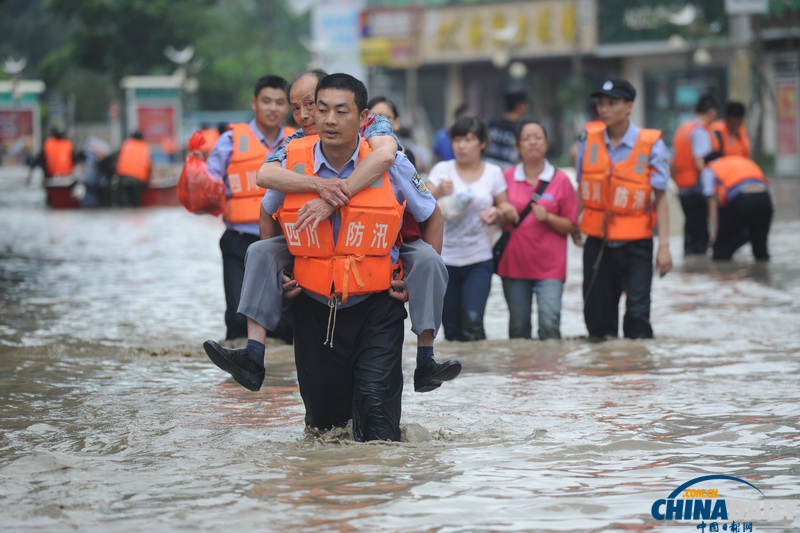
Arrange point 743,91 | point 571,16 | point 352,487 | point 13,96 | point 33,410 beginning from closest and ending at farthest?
point 352,487 < point 33,410 < point 743,91 < point 571,16 < point 13,96

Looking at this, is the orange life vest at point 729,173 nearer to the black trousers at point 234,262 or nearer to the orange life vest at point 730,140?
the orange life vest at point 730,140

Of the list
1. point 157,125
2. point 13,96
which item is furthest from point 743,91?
point 13,96

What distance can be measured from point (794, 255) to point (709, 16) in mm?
25617

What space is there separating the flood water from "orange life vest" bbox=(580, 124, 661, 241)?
0.84 meters

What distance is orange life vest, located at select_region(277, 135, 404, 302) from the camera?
18.0 feet

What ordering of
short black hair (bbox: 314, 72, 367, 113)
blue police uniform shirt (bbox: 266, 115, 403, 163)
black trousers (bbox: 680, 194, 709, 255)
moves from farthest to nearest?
black trousers (bbox: 680, 194, 709, 255) < blue police uniform shirt (bbox: 266, 115, 403, 163) < short black hair (bbox: 314, 72, 367, 113)

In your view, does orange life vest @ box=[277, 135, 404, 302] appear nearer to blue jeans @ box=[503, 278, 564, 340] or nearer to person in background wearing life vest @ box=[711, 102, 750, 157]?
blue jeans @ box=[503, 278, 564, 340]

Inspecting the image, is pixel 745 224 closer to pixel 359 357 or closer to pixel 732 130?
pixel 732 130

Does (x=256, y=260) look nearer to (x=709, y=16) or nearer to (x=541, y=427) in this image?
(x=541, y=427)

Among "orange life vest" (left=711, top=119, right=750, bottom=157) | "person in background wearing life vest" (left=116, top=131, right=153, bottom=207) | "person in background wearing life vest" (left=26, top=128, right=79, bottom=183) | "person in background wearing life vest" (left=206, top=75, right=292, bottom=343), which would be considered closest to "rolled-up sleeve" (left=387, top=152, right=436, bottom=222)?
"person in background wearing life vest" (left=206, top=75, right=292, bottom=343)

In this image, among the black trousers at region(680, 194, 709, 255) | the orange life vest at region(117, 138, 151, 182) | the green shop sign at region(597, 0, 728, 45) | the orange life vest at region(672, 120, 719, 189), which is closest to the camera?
the orange life vest at region(672, 120, 719, 189)

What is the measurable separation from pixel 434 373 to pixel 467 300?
11.4ft

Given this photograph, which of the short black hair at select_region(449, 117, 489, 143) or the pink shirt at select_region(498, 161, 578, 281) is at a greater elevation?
the short black hair at select_region(449, 117, 489, 143)

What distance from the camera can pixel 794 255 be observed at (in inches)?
611
